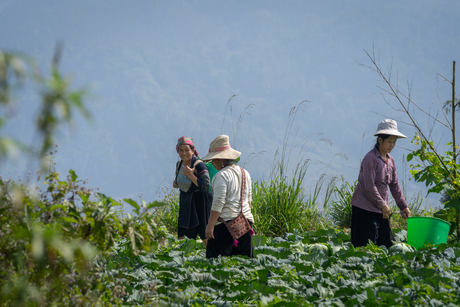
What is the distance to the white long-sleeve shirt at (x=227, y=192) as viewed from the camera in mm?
3473

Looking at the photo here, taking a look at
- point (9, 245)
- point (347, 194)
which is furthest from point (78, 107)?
point (347, 194)

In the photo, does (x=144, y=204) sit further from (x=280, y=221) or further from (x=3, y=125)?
(x=280, y=221)

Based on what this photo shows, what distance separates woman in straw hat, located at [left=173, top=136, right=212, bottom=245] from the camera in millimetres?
4727

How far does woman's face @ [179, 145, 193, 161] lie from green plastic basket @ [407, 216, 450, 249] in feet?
8.89

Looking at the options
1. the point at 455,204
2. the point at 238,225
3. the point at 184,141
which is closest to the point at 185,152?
the point at 184,141

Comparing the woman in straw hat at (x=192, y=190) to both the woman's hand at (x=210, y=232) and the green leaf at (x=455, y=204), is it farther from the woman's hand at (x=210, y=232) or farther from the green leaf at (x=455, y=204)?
the green leaf at (x=455, y=204)

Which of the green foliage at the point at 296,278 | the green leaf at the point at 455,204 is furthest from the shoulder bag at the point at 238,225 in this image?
the green leaf at the point at 455,204

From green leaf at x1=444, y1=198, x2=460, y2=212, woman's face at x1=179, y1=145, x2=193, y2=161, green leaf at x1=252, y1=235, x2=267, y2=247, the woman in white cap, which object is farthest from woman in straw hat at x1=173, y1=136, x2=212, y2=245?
green leaf at x1=444, y1=198, x2=460, y2=212

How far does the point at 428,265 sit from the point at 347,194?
4346 millimetres

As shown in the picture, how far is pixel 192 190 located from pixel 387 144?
2368 mm

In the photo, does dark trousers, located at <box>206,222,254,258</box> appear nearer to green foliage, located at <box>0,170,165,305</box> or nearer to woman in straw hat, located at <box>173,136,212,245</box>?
woman in straw hat, located at <box>173,136,212,245</box>

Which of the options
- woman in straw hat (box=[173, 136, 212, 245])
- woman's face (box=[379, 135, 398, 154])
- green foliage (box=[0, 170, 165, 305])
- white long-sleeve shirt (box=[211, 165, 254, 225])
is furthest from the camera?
woman in straw hat (box=[173, 136, 212, 245])

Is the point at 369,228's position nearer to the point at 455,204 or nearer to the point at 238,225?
the point at 455,204

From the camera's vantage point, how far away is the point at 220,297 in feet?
9.12
